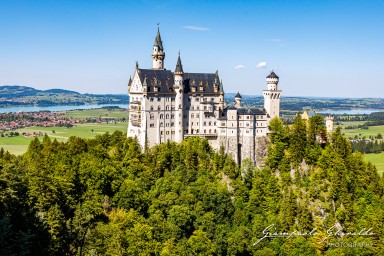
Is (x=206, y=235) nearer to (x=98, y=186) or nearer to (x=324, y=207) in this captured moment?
(x=98, y=186)

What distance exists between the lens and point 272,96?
97188 millimetres

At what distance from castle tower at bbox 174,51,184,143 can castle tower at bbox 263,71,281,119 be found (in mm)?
19894

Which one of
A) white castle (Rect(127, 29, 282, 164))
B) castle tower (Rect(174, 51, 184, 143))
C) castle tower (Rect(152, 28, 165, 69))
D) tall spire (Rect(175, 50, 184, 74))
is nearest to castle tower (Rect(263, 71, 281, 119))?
white castle (Rect(127, 29, 282, 164))

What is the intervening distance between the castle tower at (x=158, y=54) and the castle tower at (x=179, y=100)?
776 centimetres

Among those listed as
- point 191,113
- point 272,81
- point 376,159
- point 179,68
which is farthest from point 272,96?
point 376,159

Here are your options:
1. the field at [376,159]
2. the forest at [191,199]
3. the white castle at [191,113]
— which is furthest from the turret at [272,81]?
the field at [376,159]

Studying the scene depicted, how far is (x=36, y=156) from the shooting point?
267ft

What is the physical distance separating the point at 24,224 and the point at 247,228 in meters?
39.5

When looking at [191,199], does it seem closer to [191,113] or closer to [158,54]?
[191,113]

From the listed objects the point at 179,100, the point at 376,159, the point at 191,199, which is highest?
the point at 179,100

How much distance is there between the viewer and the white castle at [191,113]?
303 feet

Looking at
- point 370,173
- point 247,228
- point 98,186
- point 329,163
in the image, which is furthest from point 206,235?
point 370,173

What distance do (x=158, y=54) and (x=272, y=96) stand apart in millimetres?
29031

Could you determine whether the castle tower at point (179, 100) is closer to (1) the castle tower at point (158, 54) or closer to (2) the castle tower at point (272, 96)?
(1) the castle tower at point (158, 54)
